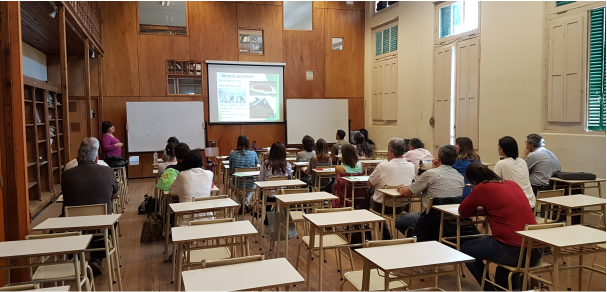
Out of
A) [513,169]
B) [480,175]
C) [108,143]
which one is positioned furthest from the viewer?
[108,143]

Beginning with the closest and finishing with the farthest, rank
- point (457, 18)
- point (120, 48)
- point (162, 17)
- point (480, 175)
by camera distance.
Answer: point (480, 175) < point (457, 18) < point (120, 48) < point (162, 17)

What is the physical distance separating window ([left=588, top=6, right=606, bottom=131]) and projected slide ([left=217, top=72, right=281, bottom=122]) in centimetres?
705

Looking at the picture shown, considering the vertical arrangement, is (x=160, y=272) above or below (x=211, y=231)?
below

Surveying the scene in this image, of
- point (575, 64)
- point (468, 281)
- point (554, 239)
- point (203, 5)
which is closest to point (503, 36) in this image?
point (575, 64)

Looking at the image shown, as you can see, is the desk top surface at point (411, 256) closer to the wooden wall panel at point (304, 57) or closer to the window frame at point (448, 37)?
the window frame at point (448, 37)

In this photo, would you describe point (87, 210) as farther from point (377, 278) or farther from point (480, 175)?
point (480, 175)

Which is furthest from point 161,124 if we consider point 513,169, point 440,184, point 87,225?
point 513,169

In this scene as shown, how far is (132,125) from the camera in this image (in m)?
9.80

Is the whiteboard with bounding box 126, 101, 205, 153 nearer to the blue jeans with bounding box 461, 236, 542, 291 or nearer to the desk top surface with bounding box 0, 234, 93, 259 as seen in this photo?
the desk top surface with bounding box 0, 234, 93, 259

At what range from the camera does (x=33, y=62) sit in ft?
26.3

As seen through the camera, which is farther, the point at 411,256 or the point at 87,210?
the point at 87,210

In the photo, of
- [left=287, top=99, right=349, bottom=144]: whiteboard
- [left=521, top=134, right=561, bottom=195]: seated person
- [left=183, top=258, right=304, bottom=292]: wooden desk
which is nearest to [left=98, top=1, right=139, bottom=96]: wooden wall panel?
[left=287, top=99, right=349, bottom=144]: whiteboard

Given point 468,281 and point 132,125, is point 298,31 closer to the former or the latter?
point 132,125

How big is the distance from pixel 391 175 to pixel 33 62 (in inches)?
294
